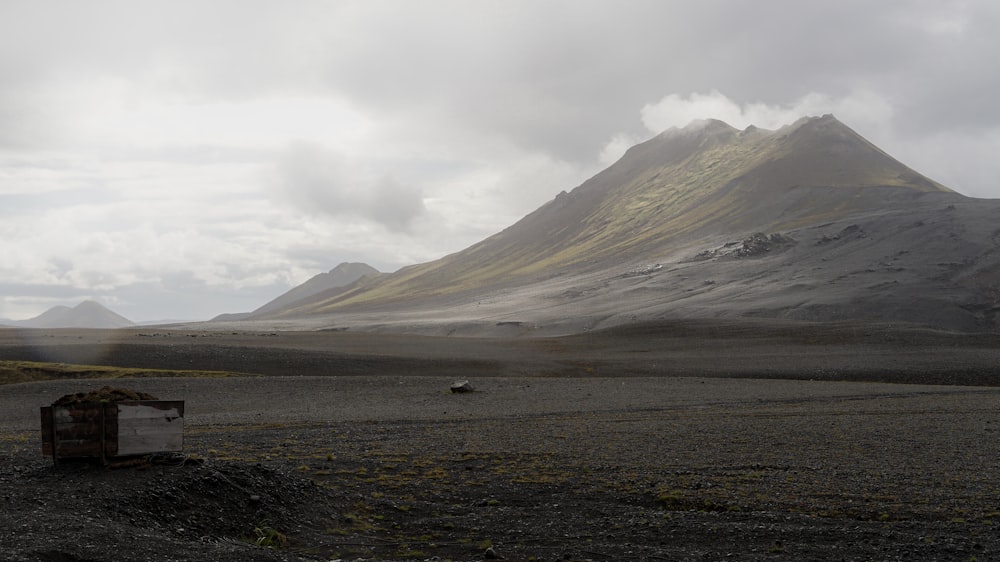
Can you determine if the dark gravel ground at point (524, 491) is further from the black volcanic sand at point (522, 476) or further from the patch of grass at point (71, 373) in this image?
the patch of grass at point (71, 373)

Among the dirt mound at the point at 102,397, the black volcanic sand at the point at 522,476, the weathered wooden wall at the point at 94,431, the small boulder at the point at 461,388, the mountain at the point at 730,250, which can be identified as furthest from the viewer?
the mountain at the point at 730,250

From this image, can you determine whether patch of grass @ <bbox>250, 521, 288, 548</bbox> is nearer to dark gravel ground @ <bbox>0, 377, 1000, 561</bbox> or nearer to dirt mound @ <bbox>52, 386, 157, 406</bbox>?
dark gravel ground @ <bbox>0, 377, 1000, 561</bbox>

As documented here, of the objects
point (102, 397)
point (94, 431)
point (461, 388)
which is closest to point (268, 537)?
point (94, 431)

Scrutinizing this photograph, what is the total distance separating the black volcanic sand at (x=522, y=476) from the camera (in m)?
10.6

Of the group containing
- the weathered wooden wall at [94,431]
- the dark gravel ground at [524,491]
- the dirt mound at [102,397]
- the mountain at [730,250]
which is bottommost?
the dark gravel ground at [524,491]

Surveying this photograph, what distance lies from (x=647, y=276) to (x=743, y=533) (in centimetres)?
8800

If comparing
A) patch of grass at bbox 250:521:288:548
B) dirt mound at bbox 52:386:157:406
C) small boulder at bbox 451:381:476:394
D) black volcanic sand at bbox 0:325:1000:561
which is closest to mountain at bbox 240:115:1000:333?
black volcanic sand at bbox 0:325:1000:561

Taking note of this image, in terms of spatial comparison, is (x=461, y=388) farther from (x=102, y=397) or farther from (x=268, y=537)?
(x=268, y=537)

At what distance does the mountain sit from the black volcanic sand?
3928 centimetres

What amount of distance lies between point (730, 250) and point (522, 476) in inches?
3570

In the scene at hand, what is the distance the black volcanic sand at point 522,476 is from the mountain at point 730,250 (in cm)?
3928

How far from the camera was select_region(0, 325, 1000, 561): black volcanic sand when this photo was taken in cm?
1060

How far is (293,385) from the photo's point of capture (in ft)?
116

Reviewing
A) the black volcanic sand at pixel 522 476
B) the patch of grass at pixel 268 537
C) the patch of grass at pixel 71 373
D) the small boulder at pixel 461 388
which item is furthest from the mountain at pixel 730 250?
the patch of grass at pixel 268 537
